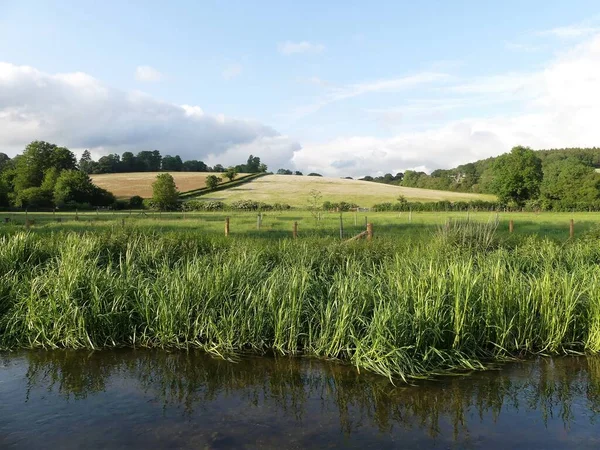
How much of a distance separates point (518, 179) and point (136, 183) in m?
68.0

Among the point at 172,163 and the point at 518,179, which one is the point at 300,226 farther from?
the point at 172,163

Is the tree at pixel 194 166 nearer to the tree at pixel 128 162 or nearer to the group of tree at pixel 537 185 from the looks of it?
the tree at pixel 128 162

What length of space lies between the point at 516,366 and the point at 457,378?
1264 millimetres

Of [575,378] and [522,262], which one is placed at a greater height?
[522,262]

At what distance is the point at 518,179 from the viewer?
7781cm

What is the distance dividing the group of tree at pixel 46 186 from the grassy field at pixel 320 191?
17.9m

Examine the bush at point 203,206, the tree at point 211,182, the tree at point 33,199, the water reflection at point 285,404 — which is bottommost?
the water reflection at point 285,404

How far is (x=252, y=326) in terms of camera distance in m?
8.58

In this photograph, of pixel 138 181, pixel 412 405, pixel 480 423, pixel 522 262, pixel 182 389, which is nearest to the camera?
pixel 480 423

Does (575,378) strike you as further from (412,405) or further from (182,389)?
(182,389)

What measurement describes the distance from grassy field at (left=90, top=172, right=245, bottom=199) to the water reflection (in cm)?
7283

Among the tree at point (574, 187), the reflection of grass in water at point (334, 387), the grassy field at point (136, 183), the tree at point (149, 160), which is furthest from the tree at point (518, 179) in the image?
the tree at point (149, 160)

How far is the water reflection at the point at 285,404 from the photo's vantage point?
5.60 m

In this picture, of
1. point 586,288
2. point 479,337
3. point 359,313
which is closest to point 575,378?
point 479,337
